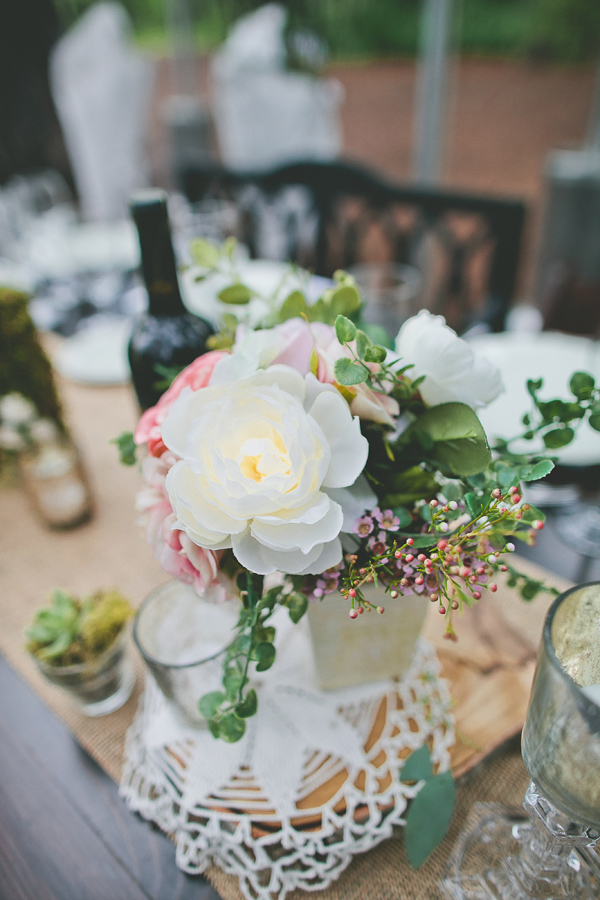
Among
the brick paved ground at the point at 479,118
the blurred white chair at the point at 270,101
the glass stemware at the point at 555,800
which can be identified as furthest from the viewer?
the brick paved ground at the point at 479,118

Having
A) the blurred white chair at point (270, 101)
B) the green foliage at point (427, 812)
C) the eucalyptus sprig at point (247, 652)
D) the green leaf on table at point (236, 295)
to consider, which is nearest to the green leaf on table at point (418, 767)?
the green foliage at point (427, 812)

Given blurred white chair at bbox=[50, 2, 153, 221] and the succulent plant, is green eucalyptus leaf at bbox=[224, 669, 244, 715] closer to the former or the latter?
the succulent plant

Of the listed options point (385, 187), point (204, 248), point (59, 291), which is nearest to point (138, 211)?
point (204, 248)

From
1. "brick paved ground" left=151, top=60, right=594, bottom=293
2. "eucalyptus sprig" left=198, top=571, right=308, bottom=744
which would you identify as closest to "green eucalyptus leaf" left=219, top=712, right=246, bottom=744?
"eucalyptus sprig" left=198, top=571, right=308, bottom=744

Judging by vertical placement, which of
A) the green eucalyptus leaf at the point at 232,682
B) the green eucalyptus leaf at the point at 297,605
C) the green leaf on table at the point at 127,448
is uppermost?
the green leaf on table at the point at 127,448

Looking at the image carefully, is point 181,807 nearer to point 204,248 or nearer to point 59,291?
point 204,248

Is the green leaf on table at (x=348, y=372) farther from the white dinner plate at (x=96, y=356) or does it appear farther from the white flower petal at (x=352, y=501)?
the white dinner plate at (x=96, y=356)

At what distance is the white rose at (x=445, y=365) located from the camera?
0.32 metres

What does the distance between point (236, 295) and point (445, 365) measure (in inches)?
7.9

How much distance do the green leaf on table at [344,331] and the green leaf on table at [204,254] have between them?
226mm

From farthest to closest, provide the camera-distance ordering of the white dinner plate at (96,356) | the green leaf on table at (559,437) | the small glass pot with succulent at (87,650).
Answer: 1. the white dinner plate at (96,356)
2. the small glass pot with succulent at (87,650)
3. the green leaf on table at (559,437)

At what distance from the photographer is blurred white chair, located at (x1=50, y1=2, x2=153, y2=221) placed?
2307 millimetres

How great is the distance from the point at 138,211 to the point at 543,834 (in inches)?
23.9

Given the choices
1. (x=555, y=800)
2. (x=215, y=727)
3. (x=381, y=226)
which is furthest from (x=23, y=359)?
(x=381, y=226)
